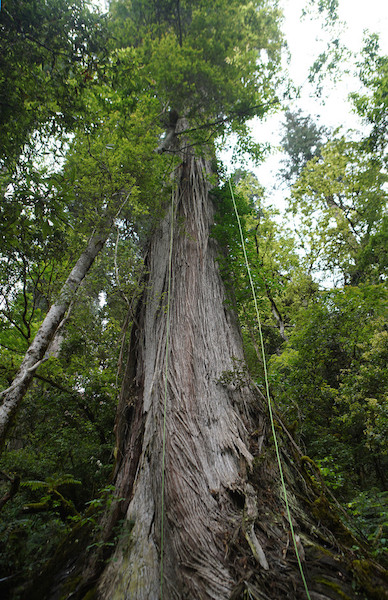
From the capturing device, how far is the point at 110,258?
15.8 feet

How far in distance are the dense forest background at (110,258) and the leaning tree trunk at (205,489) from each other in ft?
1.10

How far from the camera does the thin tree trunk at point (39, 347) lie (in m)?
2.84

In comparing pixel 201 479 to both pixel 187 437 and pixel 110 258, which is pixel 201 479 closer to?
pixel 187 437

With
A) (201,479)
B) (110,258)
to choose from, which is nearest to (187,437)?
(201,479)

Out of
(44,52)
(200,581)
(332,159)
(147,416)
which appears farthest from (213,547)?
(332,159)

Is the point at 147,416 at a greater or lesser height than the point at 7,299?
lesser

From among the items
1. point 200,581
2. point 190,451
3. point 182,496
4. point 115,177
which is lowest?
point 200,581

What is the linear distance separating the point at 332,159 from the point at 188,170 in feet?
23.8

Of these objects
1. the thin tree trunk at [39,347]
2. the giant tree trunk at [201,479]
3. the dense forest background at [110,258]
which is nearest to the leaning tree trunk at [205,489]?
the giant tree trunk at [201,479]

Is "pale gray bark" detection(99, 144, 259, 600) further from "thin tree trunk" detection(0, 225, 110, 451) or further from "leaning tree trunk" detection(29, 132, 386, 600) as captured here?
"thin tree trunk" detection(0, 225, 110, 451)

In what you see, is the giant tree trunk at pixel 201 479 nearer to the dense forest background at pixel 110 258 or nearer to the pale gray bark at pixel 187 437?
the pale gray bark at pixel 187 437

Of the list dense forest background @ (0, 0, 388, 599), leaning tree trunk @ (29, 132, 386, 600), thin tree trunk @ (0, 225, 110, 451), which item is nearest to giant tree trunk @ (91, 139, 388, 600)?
leaning tree trunk @ (29, 132, 386, 600)

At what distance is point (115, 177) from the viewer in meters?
4.35

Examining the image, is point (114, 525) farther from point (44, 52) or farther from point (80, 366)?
point (44, 52)
